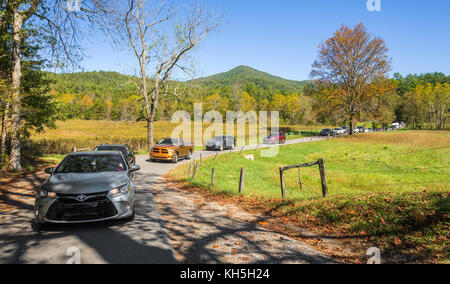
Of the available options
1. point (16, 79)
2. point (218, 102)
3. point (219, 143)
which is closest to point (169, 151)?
point (16, 79)

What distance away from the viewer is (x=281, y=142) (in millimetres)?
40656

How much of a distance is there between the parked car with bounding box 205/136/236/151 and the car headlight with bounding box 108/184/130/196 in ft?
84.2

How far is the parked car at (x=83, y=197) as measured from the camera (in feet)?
17.1

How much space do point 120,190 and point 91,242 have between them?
1.21m

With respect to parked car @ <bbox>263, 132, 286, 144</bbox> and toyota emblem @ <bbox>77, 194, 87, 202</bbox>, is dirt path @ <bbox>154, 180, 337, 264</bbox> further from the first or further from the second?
parked car @ <bbox>263, 132, 286, 144</bbox>

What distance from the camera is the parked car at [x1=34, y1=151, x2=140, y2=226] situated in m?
5.22

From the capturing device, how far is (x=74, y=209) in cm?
519

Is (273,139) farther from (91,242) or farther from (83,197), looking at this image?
(91,242)

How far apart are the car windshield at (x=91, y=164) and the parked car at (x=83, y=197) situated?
94 millimetres

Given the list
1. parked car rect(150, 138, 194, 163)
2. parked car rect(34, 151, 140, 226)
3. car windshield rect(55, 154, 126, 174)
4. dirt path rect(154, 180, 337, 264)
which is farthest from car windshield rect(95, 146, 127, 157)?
parked car rect(34, 151, 140, 226)
